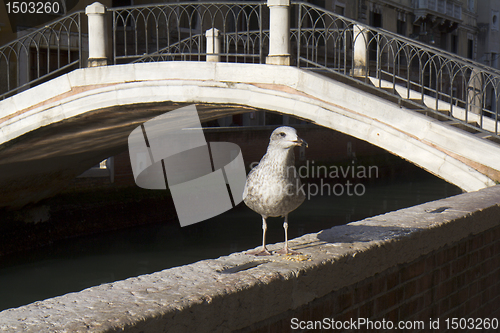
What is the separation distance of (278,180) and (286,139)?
0.14 m

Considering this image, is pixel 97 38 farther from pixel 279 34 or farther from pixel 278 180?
pixel 278 180

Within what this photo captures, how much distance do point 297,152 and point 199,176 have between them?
12.0 ft

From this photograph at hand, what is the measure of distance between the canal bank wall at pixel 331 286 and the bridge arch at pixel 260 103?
52.9 inches

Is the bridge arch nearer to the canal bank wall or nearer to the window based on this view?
the canal bank wall

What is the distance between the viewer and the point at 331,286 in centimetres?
192

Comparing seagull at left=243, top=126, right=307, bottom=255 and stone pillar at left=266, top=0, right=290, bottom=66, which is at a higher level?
stone pillar at left=266, top=0, right=290, bottom=66

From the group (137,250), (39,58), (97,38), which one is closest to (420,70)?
(97,38)

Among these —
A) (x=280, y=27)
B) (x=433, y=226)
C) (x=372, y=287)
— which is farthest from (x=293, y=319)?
(x=280, y=27)

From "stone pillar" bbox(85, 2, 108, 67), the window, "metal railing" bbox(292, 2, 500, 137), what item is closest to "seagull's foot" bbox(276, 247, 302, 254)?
"metal railing" bbox(292, 2, 500, 137)

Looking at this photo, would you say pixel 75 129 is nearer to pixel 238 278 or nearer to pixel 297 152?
pixel 238 278

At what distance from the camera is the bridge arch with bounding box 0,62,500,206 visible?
4.45 metres

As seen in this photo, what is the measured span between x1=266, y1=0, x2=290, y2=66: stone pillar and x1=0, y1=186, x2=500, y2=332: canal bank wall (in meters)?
2.64

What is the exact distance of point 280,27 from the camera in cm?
544

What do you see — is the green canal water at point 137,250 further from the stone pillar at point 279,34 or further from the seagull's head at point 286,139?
the seagull's head at point 286,139
